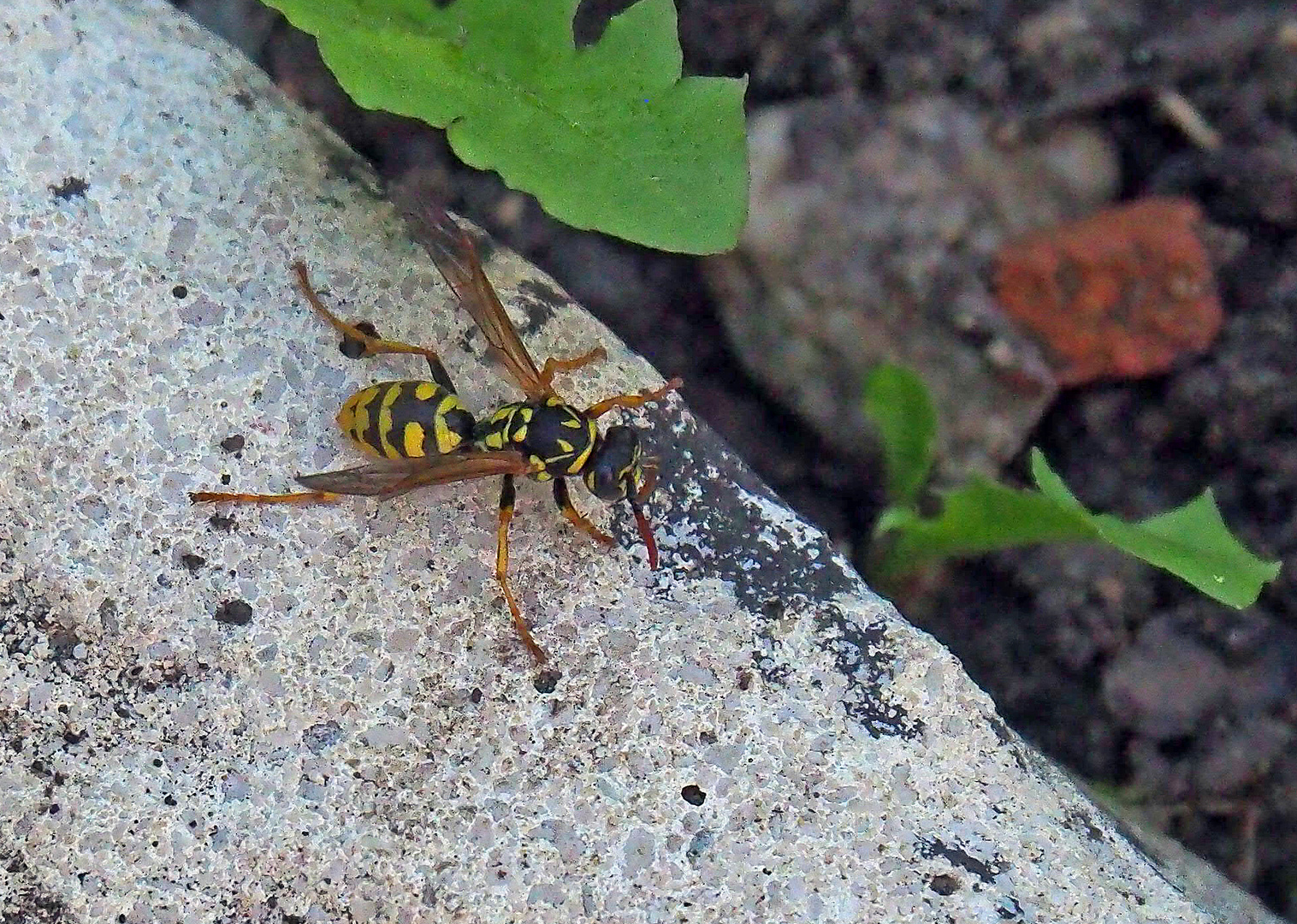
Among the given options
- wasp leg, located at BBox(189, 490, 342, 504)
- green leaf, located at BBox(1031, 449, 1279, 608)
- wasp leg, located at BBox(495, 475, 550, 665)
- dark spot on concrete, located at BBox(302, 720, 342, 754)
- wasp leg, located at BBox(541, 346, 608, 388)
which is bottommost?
Answer: dark spot on concrete, located at BBox(302, 720, 342, 754)

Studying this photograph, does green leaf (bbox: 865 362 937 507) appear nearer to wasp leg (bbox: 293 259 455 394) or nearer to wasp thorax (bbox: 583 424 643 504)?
wasp thorax (bbox: 583 424 643 504)

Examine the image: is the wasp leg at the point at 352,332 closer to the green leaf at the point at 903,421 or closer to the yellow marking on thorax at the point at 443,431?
the yellow marking on thorax at the point at 443,431

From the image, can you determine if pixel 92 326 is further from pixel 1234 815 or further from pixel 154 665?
pixel 1234 815

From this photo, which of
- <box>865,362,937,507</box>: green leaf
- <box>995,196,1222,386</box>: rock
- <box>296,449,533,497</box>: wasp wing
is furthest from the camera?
<box>995,196,1222,386</box>: rock

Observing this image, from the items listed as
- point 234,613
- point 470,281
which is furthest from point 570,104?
point 234,613

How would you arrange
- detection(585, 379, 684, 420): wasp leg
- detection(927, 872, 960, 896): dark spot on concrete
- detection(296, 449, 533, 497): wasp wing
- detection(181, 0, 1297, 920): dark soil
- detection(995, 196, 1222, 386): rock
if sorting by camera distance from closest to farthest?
detection(927, 872, 960, 896): dark spot on concrete < detection(296, 449, 533, 497): wasp wing < detection(585, 379, 684, 420): wasp leg < detection(181, 0, 1297, 920): dark soil < detection(995, 196, 1222, 386): rock

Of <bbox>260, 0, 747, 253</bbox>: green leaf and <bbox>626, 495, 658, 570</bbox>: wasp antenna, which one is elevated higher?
<bbox>260, 0, 747, 253</bbox>: green leaf

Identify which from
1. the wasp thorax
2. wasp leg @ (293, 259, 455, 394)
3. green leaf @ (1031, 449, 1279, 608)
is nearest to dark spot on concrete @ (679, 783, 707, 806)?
the wasp thorax
